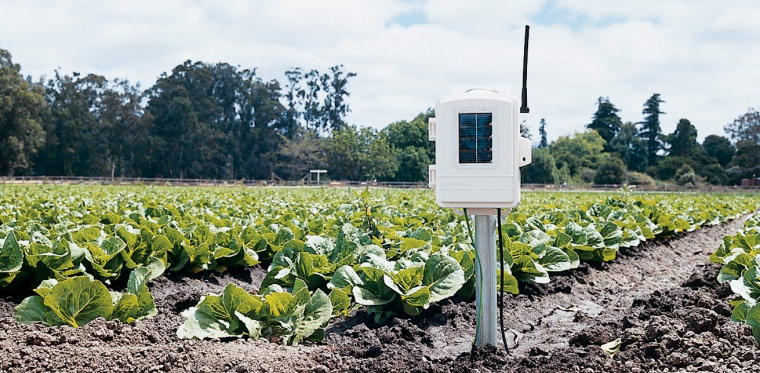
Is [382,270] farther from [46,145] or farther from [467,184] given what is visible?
[46,145]

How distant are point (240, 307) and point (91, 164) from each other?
72.2 meters

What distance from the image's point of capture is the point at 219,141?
76.3 meters

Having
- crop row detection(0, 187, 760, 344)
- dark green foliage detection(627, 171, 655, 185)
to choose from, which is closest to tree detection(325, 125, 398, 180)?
dark green foliage detection(627, 171, 655, 185)

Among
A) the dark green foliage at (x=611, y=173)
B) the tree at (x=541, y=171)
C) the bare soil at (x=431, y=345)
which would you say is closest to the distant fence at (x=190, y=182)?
the tree at (x=541, y=171)

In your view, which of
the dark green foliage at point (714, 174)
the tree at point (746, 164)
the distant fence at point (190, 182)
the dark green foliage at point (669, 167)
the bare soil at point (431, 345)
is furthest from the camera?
the dark green foliage at point (669, 167)

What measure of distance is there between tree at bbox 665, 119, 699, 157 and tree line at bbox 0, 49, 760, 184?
0.47 feet

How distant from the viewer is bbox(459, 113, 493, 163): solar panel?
2.91 metres

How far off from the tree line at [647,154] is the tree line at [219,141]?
17 centimetres

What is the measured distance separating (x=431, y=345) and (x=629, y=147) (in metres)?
98.1

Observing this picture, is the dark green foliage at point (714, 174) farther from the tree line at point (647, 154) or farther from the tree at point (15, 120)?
the tree at point (15, 120)

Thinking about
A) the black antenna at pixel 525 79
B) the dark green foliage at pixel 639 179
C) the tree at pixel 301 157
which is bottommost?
the dark green foliage at pixel 639 179

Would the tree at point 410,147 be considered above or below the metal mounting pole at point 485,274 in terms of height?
above

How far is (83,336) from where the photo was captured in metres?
3.34

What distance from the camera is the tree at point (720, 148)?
257ft
